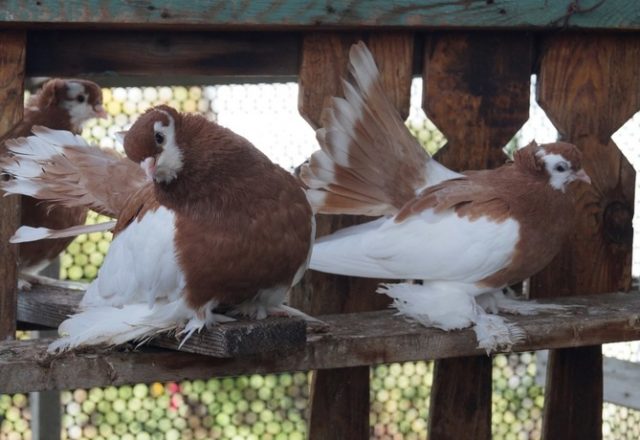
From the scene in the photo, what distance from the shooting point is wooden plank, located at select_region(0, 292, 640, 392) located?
7.80ft

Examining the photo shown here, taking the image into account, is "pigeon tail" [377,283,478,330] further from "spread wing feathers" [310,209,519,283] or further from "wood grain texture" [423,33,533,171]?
"wood grain texture" [423,33,533,171]

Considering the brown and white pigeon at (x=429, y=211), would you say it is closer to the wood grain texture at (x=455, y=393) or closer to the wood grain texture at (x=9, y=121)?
the wood grain texture at (x=455, y=393)

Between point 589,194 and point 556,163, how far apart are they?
0.36 metres

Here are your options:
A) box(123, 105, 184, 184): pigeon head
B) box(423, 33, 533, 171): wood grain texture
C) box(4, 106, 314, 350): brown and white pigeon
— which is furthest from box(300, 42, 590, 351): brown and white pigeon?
box(123, 105, 184, 184): pigeon head

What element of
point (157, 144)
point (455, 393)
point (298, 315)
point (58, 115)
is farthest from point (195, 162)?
point (58, 115)

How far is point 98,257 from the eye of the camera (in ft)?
14.8

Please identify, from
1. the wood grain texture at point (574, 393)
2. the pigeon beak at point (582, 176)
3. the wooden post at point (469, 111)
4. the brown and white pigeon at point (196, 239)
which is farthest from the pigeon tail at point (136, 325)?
the wood grain texture at point (574, 393)

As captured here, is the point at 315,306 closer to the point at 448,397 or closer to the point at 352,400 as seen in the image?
the point at 352,400

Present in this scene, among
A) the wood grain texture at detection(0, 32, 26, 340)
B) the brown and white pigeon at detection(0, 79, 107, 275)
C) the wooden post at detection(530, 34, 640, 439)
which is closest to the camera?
the wood grain texture at detection(0, 32, 26, 340)

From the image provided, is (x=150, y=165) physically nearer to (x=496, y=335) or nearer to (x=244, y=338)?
(x=244, y=338)

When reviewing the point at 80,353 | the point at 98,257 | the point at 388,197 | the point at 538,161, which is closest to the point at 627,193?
the point at 538,161

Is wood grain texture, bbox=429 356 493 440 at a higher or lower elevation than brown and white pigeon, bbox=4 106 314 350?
lower

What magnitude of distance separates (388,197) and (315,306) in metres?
0.38

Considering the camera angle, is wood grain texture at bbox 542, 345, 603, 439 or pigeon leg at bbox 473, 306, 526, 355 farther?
wood grain texture at bbox 542, 345, 603, 439
